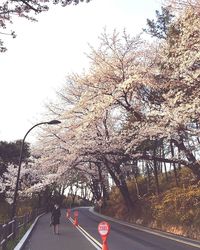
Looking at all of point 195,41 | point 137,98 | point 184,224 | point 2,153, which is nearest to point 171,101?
point 195,41

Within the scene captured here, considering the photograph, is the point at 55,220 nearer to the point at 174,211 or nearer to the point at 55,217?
the point at 55,217

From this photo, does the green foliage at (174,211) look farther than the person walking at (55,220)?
No

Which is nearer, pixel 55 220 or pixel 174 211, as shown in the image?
pixel 55 220

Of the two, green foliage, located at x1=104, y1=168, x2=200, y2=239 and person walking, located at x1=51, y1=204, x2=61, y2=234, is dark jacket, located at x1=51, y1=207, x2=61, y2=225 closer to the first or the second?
person walking, located at x1=51, y1=204, x2=61, y2=234

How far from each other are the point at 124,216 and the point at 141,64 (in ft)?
60.7

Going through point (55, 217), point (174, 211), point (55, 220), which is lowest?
point (55, 220)

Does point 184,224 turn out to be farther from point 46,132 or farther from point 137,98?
point 46,132

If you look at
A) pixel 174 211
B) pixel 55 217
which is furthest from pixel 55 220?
pixel 174 211

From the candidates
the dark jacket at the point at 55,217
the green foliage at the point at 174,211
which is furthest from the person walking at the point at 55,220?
the green foliage at the point at 174,211

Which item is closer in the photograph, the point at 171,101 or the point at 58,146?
the point at 171,101

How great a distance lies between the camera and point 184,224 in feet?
71.3

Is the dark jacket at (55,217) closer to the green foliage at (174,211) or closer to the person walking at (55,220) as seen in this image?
the person walking at (55,220)

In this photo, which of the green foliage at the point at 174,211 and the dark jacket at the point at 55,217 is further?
the dark jacket at the point at 55,217

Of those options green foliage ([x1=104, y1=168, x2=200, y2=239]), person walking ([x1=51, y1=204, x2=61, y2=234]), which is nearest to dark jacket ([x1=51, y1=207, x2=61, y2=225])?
person walking ([x1=51, y1=204, x2=61, y2=234])
